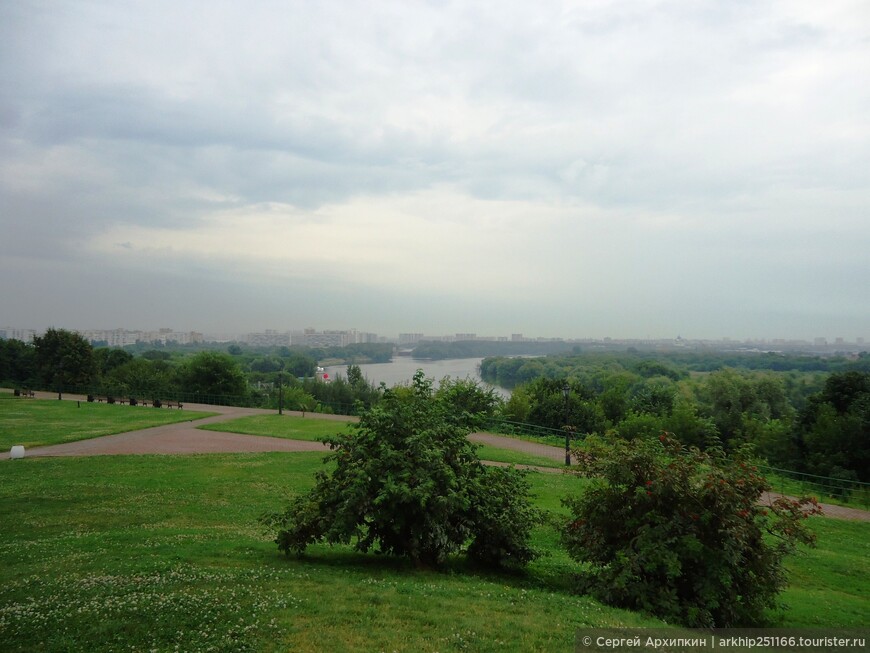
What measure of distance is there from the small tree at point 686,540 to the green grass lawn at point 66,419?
26081mm

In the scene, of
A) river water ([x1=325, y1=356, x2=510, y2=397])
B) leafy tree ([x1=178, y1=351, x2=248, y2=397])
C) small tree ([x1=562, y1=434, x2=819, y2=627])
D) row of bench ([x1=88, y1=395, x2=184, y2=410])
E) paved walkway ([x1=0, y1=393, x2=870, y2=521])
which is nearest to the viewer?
small tree ([x1=562, y1=434, x2=819, y2=627])

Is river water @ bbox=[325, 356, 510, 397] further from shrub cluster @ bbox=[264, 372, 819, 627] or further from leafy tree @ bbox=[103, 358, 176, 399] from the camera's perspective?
shrub cluster @ bbox=[264, 372, 819, 627]

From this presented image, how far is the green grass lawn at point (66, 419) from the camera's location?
84.7 feet

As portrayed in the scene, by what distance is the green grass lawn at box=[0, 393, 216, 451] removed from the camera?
84.7ft

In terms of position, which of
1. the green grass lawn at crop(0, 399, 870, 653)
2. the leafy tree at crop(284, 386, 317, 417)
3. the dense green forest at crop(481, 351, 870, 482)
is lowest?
the leafy tree at crop(284, 386, 317, 417)

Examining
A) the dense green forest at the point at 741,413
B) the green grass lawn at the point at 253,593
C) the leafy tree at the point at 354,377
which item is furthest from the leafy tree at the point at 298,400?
the green grass lawn at the point at 253,593

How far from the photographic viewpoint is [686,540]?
6.52 meters

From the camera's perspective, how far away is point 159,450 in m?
23.0

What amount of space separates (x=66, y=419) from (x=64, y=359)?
2584 centimetres

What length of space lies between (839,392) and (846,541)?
21.0 meters

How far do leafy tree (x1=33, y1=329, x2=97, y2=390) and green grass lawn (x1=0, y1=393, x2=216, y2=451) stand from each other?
421 inches

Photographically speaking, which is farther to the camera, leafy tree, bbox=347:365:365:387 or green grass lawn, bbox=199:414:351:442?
leafy tree, bbox=347:365:365:387

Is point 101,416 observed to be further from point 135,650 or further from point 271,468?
point 135,650

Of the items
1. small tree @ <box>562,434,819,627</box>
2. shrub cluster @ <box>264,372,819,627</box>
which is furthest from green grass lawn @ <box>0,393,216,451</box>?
small tree @ <box>562,434,819,627</box>
